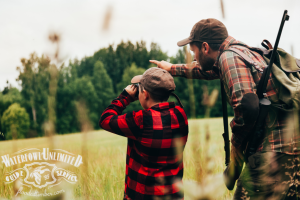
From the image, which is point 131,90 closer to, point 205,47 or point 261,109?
point 205,47

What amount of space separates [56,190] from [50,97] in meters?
0.24

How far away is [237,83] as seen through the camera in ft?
5.08

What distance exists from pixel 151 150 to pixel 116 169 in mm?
1751

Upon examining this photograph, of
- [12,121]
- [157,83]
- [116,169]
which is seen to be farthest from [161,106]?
[116,169]

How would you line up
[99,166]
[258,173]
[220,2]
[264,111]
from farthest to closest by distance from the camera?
[99,166] → [258,173] → [264,111] → [220,2]

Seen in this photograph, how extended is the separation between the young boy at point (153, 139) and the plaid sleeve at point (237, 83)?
391 mm

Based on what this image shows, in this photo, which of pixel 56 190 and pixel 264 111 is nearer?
pixel 56 190

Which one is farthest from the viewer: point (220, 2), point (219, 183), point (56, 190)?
point (220, 2)

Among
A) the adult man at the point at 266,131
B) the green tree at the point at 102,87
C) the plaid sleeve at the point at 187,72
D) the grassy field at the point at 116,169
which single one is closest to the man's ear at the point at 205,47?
the adult man at the point at 266,131

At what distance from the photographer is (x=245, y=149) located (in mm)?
1738

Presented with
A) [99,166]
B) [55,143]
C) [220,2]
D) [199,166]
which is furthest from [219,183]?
[99,166]

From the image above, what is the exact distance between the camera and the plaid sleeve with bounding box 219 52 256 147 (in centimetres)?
154

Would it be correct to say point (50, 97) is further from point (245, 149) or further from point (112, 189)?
point (112, 189)

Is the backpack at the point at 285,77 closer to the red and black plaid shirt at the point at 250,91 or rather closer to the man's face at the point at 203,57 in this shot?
the red and black plaid shirt at the point at 250,91
